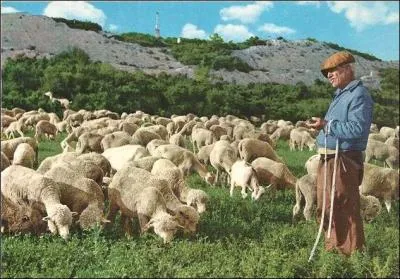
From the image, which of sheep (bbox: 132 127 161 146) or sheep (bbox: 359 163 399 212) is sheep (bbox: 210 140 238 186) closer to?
sheep (bbox: 359 163 399 212)

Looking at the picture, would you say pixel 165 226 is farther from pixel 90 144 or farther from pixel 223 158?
Answer: pixel 90 144

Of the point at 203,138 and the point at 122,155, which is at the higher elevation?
the point at 203,138

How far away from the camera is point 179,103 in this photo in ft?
104

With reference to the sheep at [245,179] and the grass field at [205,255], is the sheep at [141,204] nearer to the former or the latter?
the grass field at [205,255]

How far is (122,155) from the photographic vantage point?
12.7 meters

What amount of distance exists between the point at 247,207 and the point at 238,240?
7.68 ft

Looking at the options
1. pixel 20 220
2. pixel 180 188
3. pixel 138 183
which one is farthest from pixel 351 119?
pixel 20 220

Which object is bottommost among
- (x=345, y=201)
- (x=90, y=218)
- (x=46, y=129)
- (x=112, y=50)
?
(x=90, y=218)

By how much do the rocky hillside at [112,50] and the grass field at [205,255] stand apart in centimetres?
2666

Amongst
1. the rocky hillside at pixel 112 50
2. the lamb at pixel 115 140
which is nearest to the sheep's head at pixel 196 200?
the lamb at pixel 115 140

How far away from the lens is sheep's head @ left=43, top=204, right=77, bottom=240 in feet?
25.3

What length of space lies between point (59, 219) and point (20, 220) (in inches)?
25.2

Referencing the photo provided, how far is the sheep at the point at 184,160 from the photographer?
12.8 metres

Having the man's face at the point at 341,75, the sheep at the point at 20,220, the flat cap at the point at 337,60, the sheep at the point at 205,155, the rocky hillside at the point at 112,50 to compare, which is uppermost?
the rocky hillside at the point at 112,50
